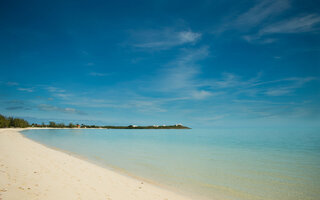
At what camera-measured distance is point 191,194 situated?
36.9 ft

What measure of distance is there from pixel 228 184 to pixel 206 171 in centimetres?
381

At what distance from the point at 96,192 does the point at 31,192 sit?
3102 millimetres

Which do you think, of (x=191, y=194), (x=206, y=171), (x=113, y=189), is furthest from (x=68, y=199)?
(x=206, y=171)

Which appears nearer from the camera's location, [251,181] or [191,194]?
[191,194]

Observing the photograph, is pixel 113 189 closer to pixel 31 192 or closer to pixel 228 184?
pixel 31 192

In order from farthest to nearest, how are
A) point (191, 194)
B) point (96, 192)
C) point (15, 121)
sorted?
point (15, 121), point (191, 194), point (96, 192)

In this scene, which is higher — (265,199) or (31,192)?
(31,192)

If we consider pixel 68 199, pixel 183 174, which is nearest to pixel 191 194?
pixel 183 174

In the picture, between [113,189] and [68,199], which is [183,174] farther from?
[68,199]

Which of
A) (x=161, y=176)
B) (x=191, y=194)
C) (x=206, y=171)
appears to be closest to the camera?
(x=191, y=194)

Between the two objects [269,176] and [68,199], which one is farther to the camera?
[269,176]

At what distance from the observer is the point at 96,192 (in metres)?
9.63

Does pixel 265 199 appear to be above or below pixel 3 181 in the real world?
below

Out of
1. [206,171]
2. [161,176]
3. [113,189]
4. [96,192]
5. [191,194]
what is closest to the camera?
[96,192]
